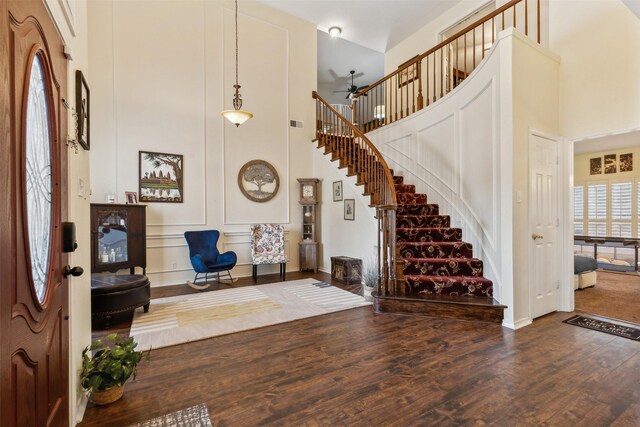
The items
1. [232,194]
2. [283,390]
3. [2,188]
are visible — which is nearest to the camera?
[2,188]

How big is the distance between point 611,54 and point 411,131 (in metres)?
2.84

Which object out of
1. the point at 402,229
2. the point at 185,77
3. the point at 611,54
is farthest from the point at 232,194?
the point at 611,54

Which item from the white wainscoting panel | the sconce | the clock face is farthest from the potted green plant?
the clock face

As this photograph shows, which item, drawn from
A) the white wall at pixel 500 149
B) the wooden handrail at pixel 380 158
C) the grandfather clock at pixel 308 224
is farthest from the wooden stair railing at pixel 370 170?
the white wall at pixel 500 149

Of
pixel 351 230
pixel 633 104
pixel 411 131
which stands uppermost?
pixel 411 131

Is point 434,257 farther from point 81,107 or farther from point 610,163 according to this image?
point 610,163

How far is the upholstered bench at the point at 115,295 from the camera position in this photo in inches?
126

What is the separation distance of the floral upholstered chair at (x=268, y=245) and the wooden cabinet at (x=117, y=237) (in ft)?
5.84

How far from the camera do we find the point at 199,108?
5.63 metres

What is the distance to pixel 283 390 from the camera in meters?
2.13

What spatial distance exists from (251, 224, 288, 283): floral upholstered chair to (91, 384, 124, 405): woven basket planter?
3.51 meters

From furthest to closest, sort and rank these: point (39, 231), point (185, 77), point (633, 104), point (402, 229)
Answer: point (185, 77) < point (402, 229) < point (633, 104) < point (39, 231)

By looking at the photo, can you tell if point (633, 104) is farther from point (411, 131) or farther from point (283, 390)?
point (283, 390)

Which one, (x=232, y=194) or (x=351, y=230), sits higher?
(x=232, y=194)
